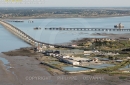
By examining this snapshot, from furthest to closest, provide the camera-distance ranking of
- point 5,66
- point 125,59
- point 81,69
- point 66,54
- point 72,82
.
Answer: point 66,54 < point 125,59 < point 5,66 < point 81,69 < point 72,82

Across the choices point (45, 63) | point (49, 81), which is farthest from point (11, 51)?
point (49, 81)

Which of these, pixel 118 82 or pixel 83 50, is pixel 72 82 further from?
pixel 83 50

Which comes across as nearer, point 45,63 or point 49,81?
point 49,81

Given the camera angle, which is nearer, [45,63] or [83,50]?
[45,63]

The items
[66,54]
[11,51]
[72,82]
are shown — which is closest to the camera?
[72,82]

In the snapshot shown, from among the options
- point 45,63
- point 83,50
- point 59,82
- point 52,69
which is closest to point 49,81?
point 59,82

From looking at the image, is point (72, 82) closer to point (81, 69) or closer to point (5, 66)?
point (81, 69)

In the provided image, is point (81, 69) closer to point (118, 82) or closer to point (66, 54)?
point (118, 82)

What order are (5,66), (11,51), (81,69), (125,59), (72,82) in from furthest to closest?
(11,51) → (125,59) → (5,66) → (81,69) → (72,82)

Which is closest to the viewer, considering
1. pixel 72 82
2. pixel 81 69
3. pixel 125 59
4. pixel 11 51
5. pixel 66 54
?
pixel 72 82
